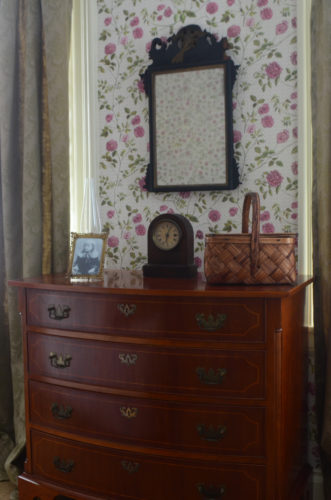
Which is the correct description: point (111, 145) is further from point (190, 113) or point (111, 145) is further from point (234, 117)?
point (234, 117)

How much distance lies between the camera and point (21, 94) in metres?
2.46

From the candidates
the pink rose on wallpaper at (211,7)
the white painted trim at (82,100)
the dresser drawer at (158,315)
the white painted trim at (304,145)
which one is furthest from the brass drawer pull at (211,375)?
the pink rose on wallpaper at (211,7)

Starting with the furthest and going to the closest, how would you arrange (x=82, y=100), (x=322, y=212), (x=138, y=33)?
(x=82, y=100) → (x=138, y=33) → (x=322, y=212)

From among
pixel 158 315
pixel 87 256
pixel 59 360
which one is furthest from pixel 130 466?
pixel 87 256

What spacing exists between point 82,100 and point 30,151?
16.0 inches

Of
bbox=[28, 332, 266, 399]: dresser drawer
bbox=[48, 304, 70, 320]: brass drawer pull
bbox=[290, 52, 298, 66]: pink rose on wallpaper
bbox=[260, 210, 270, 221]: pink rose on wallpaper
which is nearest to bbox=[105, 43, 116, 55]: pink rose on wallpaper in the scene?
bbox=[290, 52, 298, 66]: pink rose on wallpaper

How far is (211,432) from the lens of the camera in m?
1.64

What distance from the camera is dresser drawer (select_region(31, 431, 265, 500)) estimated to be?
1637 millimetres

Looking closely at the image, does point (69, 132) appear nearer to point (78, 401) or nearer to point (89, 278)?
point (89, 278)

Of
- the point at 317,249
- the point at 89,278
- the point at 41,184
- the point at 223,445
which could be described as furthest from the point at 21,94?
the point at 223,445

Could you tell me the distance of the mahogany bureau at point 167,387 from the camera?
62.7 inches

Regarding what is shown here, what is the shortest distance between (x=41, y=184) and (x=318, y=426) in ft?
5.73

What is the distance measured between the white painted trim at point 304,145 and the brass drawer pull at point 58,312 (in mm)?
1046

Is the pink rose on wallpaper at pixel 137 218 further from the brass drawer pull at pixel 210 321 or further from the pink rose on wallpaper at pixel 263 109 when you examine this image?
the brass drawer pull at pixel 210 321
